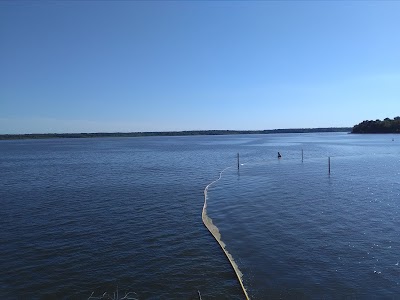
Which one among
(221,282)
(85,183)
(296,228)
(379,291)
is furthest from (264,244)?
(85,183)

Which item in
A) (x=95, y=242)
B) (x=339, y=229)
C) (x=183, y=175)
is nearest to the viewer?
(x=95, y=242)

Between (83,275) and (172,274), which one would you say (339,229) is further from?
(83,275)

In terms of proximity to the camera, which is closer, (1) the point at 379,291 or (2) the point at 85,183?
(1) the point at 379,291

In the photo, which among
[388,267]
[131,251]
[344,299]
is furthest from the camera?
[131,251]

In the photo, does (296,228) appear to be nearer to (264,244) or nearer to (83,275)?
(264,244)

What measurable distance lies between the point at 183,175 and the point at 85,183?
13486mm

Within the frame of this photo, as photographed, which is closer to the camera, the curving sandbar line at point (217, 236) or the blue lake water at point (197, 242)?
the blue lake water at point (197, 242)

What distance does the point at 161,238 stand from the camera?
1928 centimetres

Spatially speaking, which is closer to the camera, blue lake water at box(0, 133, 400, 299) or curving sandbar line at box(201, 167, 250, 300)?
blue lake water at box(0, 133, 400, 299)

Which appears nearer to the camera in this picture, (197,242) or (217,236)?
(197,242)

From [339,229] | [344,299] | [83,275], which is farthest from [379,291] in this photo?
[83,275]

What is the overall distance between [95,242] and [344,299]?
13.2m

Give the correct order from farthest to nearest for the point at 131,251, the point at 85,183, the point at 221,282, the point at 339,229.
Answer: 1. the point at 85,183
2. the point at 339,229
3. the point at 131,251
4. the point at 221,282

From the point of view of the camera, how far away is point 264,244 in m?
18.3
